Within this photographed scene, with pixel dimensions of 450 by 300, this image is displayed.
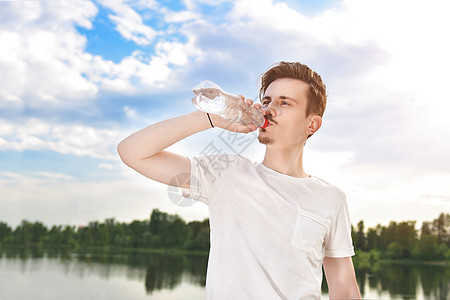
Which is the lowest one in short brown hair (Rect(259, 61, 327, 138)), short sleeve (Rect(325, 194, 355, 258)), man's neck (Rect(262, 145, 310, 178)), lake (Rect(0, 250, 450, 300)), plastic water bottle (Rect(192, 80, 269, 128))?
lake (Rect(0, 250, 450, 300))

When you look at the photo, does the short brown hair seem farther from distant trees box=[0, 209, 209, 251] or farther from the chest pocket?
distant trees box=[0, 209, 209, 251]

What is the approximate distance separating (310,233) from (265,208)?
0.16 m

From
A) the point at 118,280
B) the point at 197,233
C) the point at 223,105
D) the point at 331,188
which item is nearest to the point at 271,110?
the point at 223,105

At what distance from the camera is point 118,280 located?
35.8 m

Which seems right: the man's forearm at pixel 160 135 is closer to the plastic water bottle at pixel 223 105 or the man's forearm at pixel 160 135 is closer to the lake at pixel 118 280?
the plastic water bottle at pixel 223 105

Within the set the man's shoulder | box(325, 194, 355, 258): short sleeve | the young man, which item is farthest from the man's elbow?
the man's shoulder

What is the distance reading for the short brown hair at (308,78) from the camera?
5.25ft

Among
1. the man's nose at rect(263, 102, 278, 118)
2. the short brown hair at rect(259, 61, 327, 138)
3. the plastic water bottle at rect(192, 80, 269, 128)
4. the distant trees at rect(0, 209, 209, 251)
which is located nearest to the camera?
the plastic water bottle at rect(192, 80, 269, 128)

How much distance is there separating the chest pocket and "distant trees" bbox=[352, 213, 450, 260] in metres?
25.8

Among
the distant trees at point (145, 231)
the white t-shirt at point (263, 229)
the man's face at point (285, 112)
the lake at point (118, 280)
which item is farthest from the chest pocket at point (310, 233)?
the lake at point (118, 280)

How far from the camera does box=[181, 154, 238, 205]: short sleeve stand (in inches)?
51.9

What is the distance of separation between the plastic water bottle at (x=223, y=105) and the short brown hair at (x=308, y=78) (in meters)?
0.26

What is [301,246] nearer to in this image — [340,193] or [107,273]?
[340,193]

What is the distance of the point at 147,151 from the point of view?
1.29m
